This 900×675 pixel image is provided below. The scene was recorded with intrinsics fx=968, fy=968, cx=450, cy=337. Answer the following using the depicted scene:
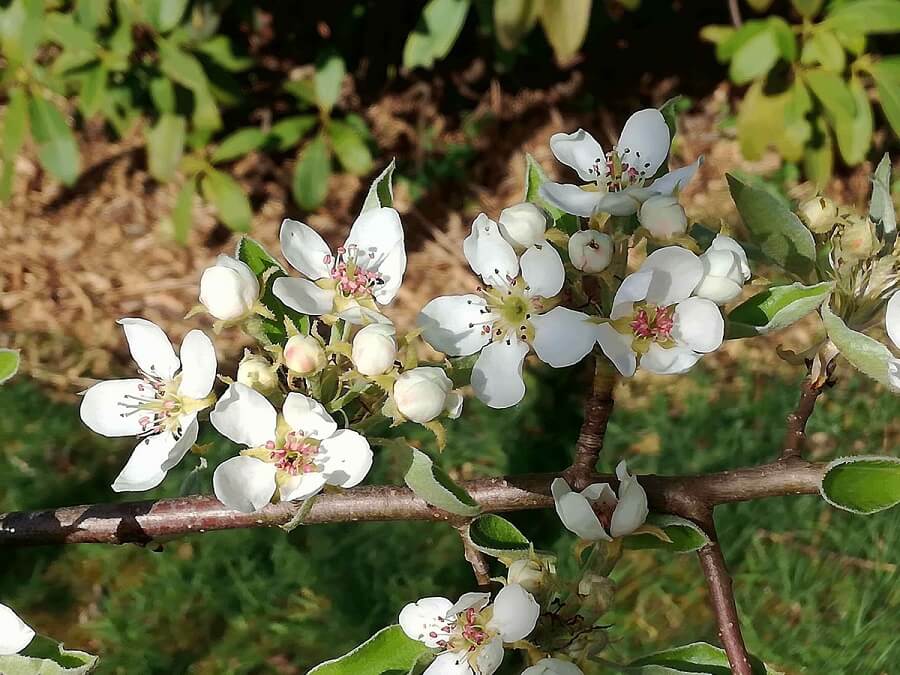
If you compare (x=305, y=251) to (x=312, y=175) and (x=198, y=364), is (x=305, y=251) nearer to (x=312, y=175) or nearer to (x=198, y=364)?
(x=198, y=364)

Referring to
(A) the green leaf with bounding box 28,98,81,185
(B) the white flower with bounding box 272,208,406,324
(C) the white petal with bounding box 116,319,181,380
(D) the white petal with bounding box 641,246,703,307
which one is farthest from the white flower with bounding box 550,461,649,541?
(A) the green leaf with bounding box 28,98,81,185

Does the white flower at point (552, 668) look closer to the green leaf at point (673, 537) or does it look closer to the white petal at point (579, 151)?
the green leaf at point (673, 537)

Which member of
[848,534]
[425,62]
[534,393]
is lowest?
[848,534]

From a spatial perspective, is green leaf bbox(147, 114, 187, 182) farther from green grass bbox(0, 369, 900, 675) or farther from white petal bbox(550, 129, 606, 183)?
white petal bbox(550, 129, 606, 183)

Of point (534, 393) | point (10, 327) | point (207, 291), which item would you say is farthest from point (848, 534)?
point (10, 327)

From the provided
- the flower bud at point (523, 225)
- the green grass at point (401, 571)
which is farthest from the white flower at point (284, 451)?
the green grass at point (401, 571)

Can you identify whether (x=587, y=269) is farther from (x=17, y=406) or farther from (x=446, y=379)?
(x=17, y=406)

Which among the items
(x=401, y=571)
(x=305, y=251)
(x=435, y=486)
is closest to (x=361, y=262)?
(x=305, y=251)
